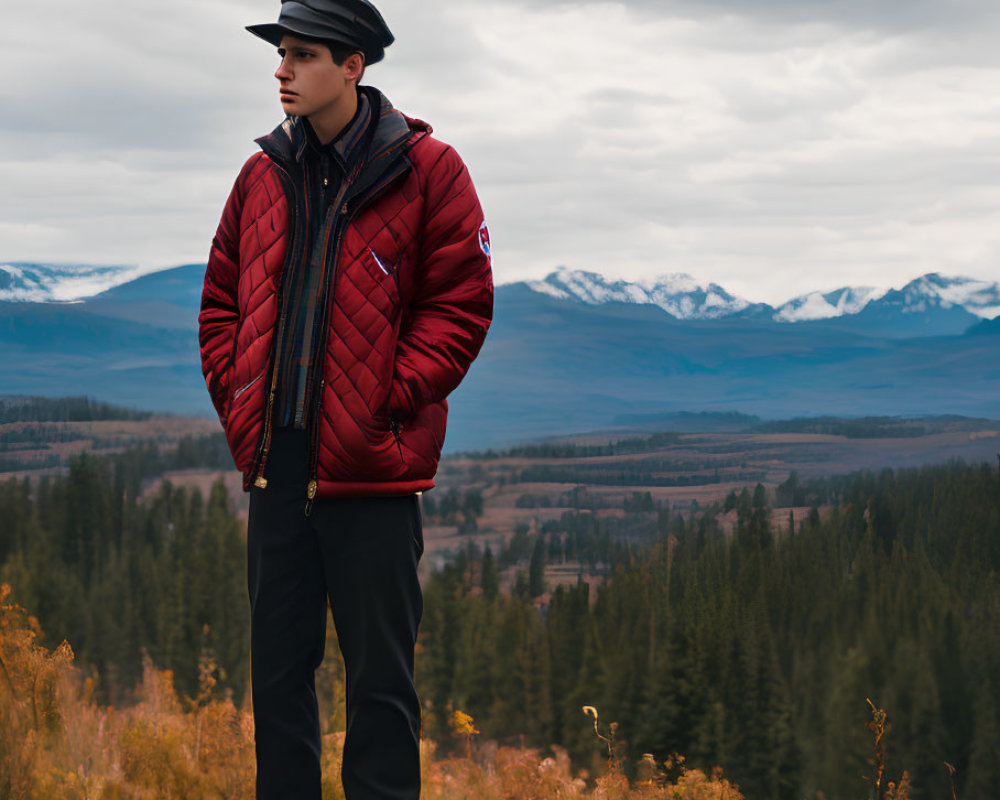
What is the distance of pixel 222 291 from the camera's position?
253cm

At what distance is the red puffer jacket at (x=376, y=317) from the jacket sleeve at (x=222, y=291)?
1 cm

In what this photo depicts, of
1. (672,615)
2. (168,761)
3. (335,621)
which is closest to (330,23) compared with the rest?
(335,621)

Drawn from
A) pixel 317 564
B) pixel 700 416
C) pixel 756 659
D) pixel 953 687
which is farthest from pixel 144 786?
pixel 700 416

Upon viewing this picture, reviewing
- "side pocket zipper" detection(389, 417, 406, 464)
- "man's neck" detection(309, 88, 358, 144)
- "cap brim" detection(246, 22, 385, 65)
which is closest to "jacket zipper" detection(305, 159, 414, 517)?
"side pocket zipper" detection(389, 417, 406, 464)

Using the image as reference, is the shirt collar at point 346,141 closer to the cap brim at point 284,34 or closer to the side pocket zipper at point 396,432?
the cap brim at point 284,34

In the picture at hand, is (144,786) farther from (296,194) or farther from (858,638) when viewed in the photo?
(858,638)

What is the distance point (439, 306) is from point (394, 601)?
0.72m

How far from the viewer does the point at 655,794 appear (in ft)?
12.2

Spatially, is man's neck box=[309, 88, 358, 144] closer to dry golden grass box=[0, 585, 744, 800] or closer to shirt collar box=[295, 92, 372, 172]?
shirt collar box=[295, 92, 372, 172]

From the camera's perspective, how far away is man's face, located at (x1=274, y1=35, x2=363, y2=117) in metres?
2.31

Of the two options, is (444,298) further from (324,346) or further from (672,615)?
(672,615)

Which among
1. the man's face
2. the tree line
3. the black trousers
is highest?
the man's face

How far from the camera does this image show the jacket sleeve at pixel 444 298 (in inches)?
89.0

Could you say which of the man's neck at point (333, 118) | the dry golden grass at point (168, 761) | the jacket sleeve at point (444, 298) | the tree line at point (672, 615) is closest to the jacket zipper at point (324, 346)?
the jacket sleeve at point (444, 298)
